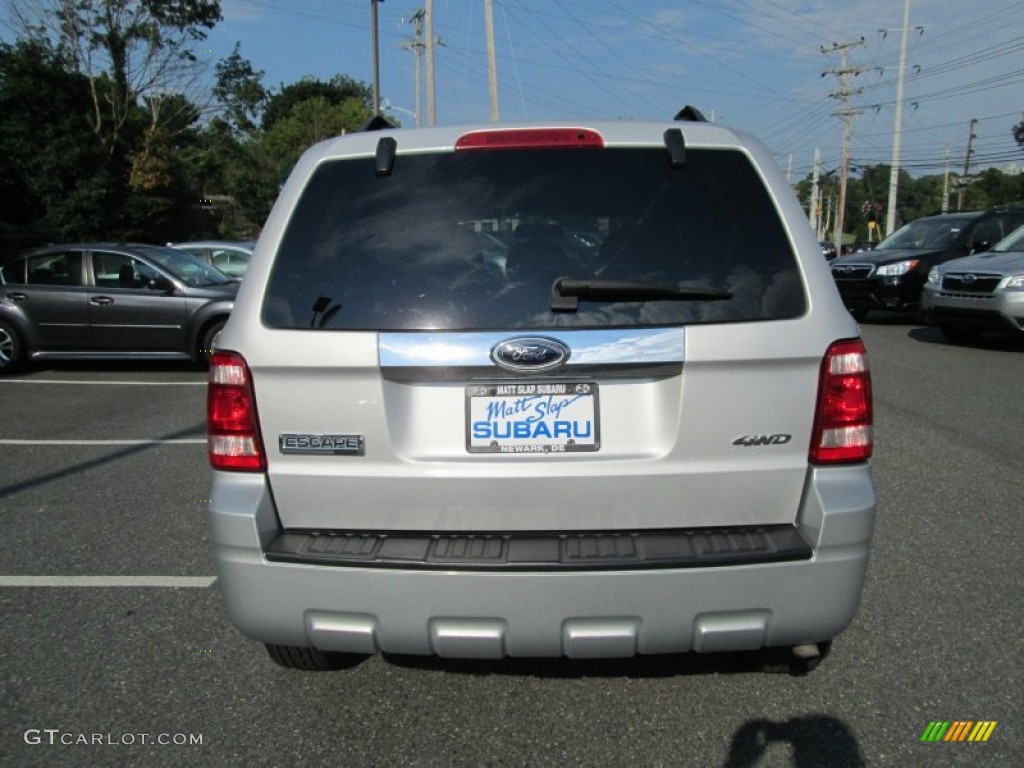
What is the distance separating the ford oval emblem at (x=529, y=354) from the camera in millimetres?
2367

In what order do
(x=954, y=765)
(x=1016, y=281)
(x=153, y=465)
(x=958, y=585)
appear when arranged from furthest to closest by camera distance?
(x=1016, y=281)
(x=153, y=465)
(x=958, y=585)
(x=954, y=765)

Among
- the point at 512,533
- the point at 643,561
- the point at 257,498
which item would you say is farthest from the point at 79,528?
the point at 643,561

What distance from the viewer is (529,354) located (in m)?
2.37

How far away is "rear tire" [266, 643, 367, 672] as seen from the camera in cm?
286

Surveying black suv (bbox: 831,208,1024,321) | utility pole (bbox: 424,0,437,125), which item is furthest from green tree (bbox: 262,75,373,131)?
black suv (bbox: 831,208,1024,321)

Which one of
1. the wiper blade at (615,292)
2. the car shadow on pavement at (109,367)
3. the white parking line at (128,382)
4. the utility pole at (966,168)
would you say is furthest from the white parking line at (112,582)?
the utility pole at (966,168)

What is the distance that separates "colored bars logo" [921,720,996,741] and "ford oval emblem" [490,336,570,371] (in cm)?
169

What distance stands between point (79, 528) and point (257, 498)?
9.19 feet

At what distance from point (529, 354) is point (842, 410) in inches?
37.0

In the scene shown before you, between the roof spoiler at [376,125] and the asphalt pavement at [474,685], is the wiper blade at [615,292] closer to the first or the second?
the roof spoiler at [376,125]

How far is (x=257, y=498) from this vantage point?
2.48 metres

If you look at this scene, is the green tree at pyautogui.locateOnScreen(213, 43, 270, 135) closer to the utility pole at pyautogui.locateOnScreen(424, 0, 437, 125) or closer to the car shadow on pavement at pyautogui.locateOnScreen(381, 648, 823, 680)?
the utility pole at pyautogui.locateOnScreen(424, 0, 437, 125)

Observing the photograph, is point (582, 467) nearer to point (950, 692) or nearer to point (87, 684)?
point (950, 692)

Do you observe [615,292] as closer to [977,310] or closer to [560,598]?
[560,598]
